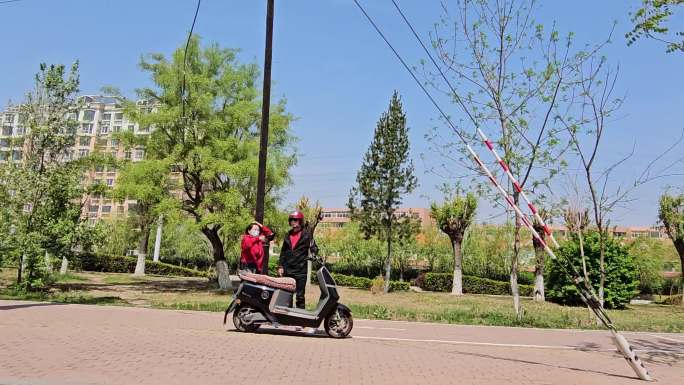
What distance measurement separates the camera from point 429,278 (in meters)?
36.8

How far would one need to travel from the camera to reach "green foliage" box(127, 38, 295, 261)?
70.7ft

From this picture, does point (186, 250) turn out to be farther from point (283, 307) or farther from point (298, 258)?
point (283, 307)

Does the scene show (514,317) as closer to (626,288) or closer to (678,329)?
(678,329)

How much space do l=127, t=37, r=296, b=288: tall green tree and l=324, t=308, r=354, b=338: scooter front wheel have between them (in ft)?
44.3

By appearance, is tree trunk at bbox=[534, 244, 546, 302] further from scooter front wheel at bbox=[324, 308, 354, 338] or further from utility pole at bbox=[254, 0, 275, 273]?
scooter front wheel at bbox=[324, 308, 354, 338]

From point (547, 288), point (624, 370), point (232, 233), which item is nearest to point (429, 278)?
point (547, 288)

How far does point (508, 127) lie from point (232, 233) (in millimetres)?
12826

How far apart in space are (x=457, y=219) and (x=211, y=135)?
55.7 ft

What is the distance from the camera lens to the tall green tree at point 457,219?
32.7 metres

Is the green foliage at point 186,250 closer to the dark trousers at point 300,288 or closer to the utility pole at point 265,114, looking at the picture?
the utility pole at point 265,114

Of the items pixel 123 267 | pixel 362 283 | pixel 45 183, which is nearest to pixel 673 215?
pixel 362 283

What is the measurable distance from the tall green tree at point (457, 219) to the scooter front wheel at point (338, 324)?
25010 millimetres

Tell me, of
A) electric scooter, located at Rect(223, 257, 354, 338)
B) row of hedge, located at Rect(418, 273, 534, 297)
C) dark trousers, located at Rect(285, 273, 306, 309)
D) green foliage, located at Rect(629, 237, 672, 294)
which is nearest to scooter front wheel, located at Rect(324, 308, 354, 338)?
electric scooter, located at Rect(223, 257, 354, 338)

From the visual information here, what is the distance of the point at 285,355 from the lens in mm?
6328
